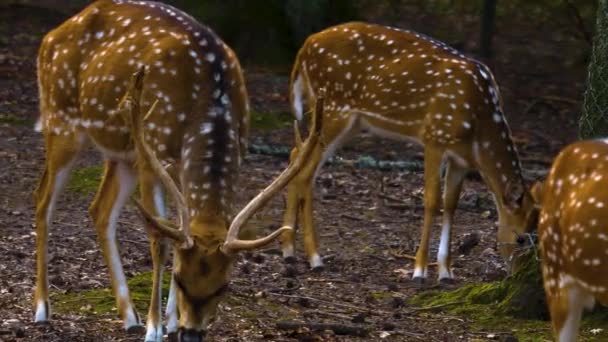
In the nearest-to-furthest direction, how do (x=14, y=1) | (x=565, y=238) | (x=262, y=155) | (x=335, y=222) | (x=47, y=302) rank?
(x=565, y=238) → (x=47, y=302) → (x=335, y=222) → (x=262, y=155) → (x=14, y=1)

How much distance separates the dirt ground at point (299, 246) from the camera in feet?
24.2

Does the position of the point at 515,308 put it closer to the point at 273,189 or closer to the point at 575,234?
the point at 575,234

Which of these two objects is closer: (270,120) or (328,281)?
(328,281)

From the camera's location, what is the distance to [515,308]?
7.61 metres

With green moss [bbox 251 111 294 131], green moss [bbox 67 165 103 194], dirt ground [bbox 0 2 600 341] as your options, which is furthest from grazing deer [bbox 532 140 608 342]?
green moss [bbox 251 111 294 131]

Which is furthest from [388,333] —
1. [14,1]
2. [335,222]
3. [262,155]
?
[14,1]

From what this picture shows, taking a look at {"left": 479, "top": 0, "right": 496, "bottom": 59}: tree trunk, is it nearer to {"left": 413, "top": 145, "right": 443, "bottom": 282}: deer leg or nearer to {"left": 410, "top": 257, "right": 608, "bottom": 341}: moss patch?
{"left": 413, "top": 145, "right": 443, "bottom": 282}: deer leg

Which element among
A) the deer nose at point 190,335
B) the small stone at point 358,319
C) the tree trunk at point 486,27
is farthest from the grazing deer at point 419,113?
the tree trunk at point 486,27

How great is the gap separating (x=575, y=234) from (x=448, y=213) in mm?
3698

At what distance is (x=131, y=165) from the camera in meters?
7.41

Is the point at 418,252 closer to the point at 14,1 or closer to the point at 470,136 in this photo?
the point at 470,136

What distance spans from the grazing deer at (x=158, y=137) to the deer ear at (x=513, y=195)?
9.23 feet

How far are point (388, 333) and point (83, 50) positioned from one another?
219cm

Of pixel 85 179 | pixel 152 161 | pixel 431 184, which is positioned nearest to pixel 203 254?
pixel 152 161
